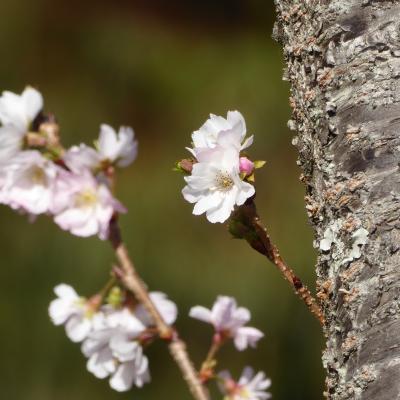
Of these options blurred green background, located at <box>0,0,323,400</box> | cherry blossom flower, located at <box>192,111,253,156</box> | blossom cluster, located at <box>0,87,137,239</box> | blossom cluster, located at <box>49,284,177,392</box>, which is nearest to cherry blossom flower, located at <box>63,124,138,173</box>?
blossom cluster, located at <box>0,87,137,239</box>

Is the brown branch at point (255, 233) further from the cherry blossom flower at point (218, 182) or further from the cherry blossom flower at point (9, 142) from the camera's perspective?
the cherry blossom flower at point (9, 142)

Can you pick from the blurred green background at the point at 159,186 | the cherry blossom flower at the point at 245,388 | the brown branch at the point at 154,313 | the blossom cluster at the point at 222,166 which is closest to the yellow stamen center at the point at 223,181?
the blossom cluster at the point at 222,166

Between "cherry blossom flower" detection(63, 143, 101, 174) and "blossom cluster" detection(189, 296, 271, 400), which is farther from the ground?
"cherry blossom flower" detection(63, 143, 101, 174)

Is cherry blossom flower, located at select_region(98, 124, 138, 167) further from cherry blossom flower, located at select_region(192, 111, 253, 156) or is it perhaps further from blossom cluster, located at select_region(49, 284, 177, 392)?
cherry blossom flower, located at select_region(192, 111, 253, 156)

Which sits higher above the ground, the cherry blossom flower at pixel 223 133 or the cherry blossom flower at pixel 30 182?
the cherry blossom flower at pixel 30 182

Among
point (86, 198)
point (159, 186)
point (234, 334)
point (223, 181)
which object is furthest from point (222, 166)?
point (159, 186)

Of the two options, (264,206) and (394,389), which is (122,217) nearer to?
(264,206)

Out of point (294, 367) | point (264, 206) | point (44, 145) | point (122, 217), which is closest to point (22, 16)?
point (122, 217)
